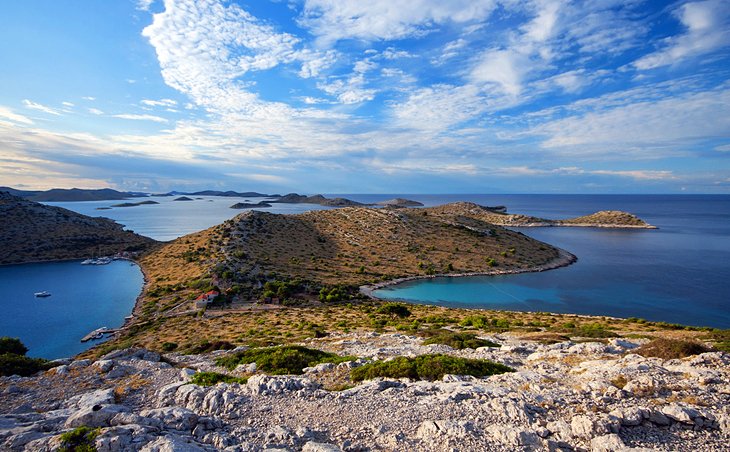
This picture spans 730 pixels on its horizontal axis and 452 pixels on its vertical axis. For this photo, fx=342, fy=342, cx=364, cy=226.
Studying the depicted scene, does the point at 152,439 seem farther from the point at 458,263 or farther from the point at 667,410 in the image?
the point at 458,263

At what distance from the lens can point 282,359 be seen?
1672 cm

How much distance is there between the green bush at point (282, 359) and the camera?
639 inches

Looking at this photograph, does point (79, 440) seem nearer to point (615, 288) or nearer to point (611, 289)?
point (611, 289)

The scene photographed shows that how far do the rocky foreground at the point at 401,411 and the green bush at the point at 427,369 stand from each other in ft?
2.33

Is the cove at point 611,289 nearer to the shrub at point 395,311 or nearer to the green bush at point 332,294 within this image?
the green bush at point 332,294

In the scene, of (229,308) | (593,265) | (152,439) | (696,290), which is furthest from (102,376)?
(593,265)

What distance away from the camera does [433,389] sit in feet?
40.1

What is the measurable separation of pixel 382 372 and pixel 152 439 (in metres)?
8.38

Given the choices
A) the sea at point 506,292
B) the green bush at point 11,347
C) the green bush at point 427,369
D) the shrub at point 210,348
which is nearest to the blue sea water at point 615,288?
the sea at point 506,292

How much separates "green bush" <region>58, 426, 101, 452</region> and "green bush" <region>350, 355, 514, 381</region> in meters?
8.64

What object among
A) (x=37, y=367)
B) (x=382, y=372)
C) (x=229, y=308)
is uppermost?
(x=382, y=372)

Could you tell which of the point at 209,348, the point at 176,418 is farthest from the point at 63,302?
the point at 176,418

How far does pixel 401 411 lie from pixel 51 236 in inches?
5207

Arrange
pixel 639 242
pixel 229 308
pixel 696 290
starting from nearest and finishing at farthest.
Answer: pixel 229 308
pixel 696 290
pixel 639 242
